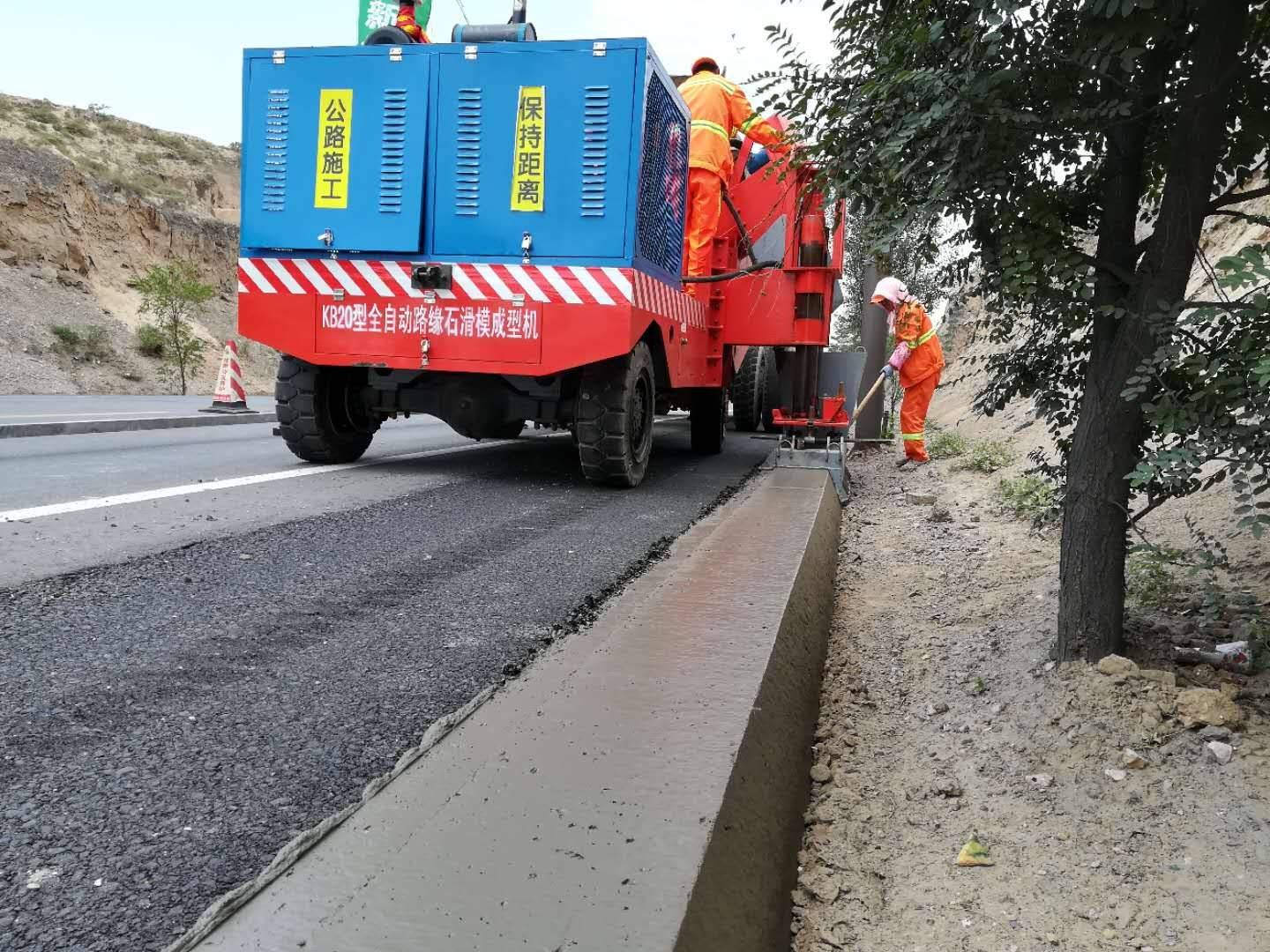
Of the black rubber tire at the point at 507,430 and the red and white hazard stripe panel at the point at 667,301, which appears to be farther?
the black rubber tire at the point at 507,430

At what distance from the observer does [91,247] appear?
24.9 m

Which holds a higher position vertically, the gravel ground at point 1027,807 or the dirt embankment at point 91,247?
the dirt embankment at point 91,247

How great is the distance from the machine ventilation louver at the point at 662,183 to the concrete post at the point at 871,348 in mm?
2678

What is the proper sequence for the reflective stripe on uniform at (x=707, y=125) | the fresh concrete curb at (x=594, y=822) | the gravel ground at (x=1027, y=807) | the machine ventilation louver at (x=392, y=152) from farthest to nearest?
the reflective stripe on uniform at (x=707, y=125) → the machine ventilation louver at (x=392, y=152) → the gravel ground at (x=1027, y=807) → the fresh concrete curb at (x=594, y=822)

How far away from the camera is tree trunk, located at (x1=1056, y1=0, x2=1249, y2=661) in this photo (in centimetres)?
211

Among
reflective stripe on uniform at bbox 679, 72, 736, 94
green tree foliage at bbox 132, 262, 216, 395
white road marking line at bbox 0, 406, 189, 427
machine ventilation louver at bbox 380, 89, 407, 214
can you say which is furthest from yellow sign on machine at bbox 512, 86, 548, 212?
green tree foliage at bbox 132, 262, 216, 395

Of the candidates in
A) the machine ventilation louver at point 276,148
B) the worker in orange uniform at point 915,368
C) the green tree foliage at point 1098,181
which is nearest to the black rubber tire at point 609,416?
the machine ventilation louver at point 276,148

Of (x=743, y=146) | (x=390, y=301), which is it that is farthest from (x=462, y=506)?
(x=743, y=146)

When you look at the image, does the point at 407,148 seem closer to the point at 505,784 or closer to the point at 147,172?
the point at 505,784

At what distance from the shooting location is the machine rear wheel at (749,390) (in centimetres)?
1107

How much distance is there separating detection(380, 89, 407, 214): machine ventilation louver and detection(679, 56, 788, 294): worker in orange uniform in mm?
2104

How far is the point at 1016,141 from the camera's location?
7.27 ft

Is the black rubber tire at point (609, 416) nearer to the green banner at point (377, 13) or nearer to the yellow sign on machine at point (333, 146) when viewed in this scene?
the yellow sign on machine at point (333, 146)

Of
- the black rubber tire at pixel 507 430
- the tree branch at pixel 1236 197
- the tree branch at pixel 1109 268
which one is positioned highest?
the tree branch at pixel 1236 197
